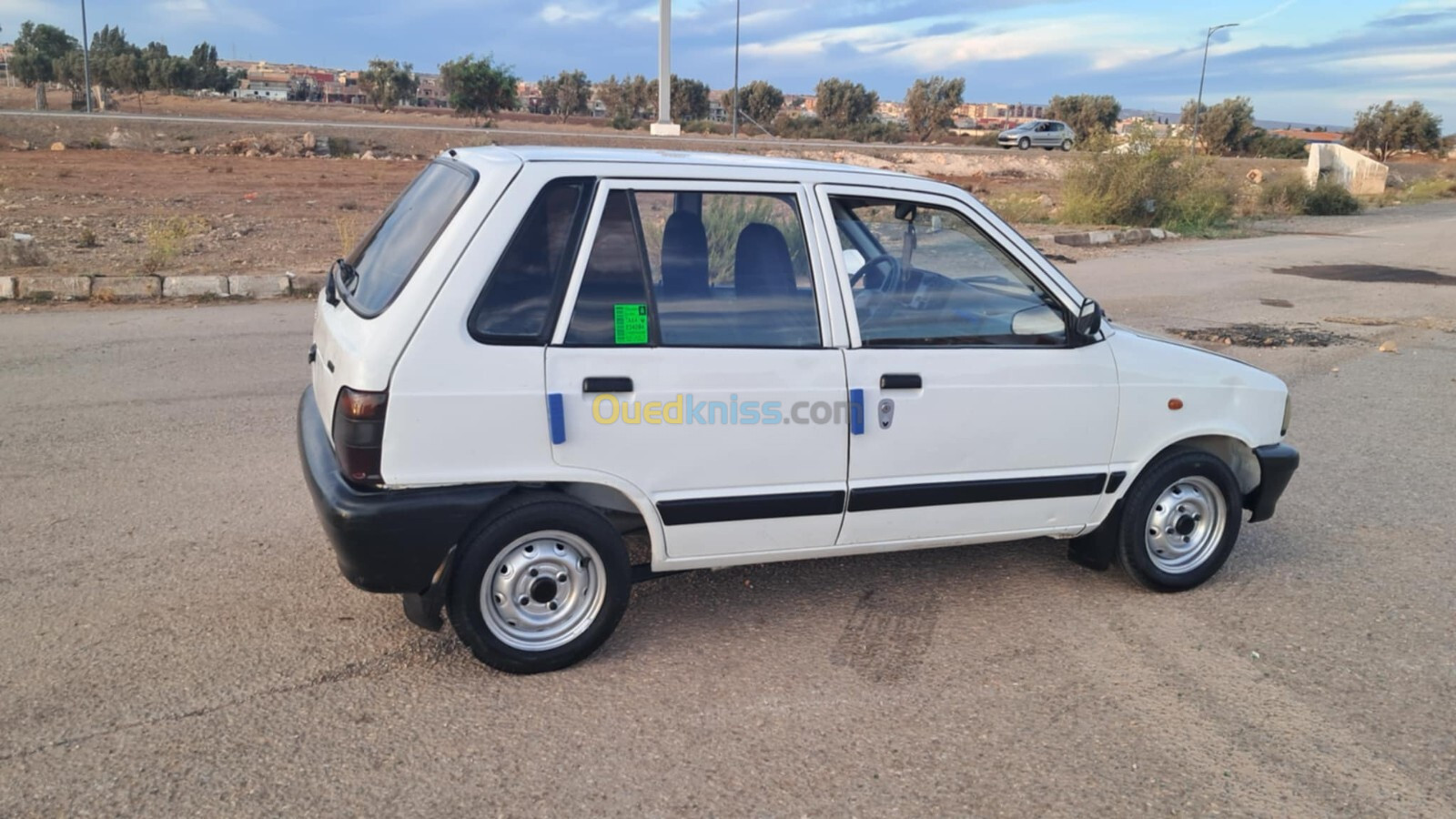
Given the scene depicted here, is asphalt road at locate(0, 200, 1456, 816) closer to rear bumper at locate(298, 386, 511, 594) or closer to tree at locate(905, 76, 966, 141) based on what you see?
rear bumper at locate(298, 386, 511, 594)

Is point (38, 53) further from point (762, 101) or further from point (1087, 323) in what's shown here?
point (1087, 323)

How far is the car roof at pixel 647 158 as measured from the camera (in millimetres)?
3768

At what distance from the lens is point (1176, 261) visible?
1767cm

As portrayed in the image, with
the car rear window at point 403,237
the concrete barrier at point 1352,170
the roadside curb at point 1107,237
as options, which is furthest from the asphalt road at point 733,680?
the concrete barrier at point 1352,170

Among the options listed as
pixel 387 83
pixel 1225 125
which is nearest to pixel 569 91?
pixel 387 83

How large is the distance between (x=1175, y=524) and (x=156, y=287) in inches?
417

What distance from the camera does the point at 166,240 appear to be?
42.4ft

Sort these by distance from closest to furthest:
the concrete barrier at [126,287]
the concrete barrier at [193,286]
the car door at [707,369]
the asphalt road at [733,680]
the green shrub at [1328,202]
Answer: the asphalt road at [733,680] → the car door at [707,369] → the concrete barrier at [126,287] → the concrete barrier at [193,286] → the green shrub at [1328,202]

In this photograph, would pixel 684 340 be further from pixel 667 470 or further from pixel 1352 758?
pixel 1352 758

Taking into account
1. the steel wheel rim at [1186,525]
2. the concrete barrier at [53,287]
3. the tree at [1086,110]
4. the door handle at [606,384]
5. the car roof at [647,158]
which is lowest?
the steel wheel rim at [1186,525]

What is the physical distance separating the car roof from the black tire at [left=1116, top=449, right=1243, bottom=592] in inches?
66.5

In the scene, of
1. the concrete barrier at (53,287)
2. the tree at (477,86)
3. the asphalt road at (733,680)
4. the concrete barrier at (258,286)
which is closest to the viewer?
the asphalt road at (733,680)

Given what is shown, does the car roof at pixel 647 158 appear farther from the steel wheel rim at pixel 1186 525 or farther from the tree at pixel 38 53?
the tree at pixel 38 53

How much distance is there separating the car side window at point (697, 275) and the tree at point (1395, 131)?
6852 cm
